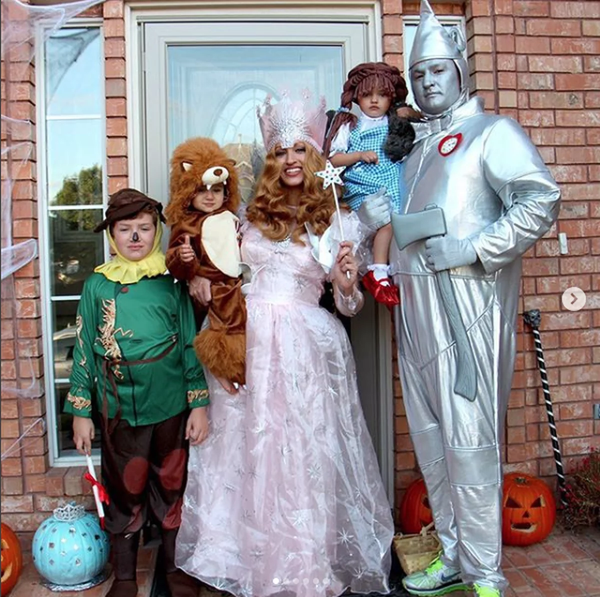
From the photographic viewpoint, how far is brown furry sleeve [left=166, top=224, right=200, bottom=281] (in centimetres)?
278

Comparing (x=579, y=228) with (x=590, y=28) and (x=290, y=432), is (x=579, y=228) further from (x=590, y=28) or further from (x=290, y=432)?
(x=290, y=432)

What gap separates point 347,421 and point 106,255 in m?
1.57

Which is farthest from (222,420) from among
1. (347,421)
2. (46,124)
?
(46,124)

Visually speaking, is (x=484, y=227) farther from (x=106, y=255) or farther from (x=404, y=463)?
(x=106, y=255)

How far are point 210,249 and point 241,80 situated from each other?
4.27 feet

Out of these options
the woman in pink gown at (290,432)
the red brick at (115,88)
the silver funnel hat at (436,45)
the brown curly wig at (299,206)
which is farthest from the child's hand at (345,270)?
the red brick at (115,88)

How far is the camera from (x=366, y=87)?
2.95 meters

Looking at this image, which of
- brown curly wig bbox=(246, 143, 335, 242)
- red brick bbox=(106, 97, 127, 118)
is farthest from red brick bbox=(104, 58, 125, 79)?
brown curly wig bbox=(246, 143, 335, 242)

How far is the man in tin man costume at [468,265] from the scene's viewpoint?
252cm

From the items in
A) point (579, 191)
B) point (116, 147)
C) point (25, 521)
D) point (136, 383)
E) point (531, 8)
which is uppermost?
point (531, 8)

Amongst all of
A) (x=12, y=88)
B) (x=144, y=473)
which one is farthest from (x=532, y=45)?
(x=144, y=473)

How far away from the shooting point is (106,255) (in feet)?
11.6

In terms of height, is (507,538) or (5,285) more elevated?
(5,285)

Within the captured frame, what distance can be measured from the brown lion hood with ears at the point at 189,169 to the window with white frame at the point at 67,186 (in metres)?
0.85
